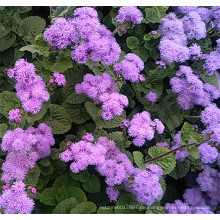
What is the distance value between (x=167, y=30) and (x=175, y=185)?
3.96 ft

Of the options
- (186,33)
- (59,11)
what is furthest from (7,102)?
(186,33)

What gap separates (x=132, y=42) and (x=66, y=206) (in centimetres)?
128

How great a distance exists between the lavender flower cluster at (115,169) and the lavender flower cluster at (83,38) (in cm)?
48

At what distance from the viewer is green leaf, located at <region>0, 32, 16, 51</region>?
2.41 meters

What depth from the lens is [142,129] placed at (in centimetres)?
206

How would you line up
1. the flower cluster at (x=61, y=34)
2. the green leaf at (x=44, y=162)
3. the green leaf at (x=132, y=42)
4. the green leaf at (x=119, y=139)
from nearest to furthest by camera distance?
the flower cluster at (x=61, y=34)
the green leaf at (x=44, y=162)
the green leaf at (x=119, y=139)
the green leaf at (x=132, y=42)

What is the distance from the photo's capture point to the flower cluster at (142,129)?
205 centimetres

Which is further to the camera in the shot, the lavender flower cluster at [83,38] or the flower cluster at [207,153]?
the flower cluster at [207,153]

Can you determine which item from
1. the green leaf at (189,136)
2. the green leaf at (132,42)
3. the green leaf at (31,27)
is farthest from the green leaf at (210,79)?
the green leaf at (31,27)

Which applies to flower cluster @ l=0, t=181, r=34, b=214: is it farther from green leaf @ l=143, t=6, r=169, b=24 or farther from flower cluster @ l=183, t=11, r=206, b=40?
flower cluster @ l=183, t=11, r=206, b=40

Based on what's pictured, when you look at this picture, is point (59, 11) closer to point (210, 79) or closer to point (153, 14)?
point (153, 14)

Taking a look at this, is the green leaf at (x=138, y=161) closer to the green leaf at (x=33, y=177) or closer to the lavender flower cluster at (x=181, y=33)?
the green leaf at (x=33, y=177)

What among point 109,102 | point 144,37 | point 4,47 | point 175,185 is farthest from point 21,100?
point 175,185

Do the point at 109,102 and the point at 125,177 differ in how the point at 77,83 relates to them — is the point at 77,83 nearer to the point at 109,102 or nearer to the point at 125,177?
the point at 109,102
